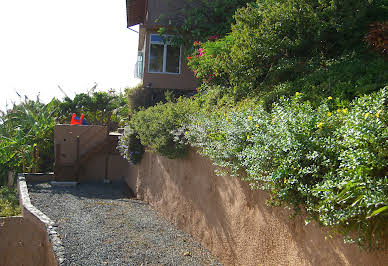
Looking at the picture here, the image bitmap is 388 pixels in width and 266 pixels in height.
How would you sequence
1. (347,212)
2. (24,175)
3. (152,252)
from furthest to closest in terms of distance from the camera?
(24,175) → (152,252) → (347,212)

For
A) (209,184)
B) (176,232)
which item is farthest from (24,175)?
(209,184)

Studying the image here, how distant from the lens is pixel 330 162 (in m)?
4.02

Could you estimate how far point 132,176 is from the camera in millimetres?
15461

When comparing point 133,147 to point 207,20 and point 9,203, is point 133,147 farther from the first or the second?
point 207,20

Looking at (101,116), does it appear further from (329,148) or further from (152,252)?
(329,148)

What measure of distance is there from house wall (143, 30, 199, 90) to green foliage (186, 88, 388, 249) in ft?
44.5

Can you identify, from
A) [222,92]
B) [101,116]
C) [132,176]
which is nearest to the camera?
[222,92]

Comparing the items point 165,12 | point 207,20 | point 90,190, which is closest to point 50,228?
point 90,190

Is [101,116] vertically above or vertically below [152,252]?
above

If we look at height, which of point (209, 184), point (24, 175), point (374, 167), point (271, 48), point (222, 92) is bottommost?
point (24, 175)

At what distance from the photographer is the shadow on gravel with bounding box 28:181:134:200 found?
14.0m

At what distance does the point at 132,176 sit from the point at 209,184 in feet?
26.9

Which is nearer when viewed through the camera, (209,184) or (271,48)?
(209,184)

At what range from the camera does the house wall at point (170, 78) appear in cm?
1898
